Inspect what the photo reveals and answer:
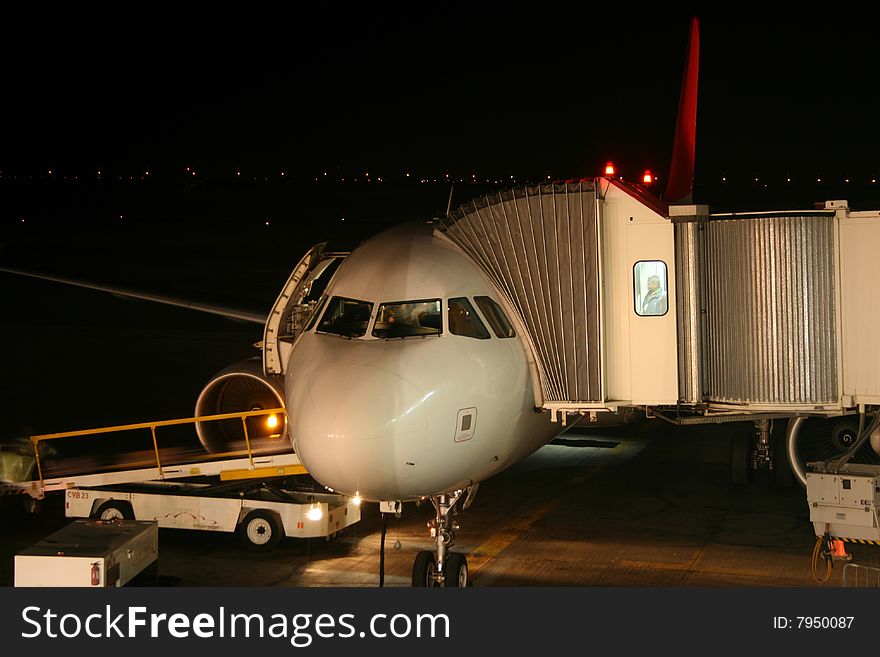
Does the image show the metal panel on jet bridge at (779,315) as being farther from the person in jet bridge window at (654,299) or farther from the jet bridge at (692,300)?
the person in jet bridge window at (654,299)

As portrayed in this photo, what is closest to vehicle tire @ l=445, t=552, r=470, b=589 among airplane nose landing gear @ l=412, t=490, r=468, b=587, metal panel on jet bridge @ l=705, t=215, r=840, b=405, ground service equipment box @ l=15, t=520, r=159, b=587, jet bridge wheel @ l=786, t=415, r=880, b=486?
airplane nose landing gear @ l=412, t=490, r=468, b=587

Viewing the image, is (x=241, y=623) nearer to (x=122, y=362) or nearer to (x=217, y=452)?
(x=217, y=452)

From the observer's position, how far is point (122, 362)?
3309 cm

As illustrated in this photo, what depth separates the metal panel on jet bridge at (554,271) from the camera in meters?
11.5

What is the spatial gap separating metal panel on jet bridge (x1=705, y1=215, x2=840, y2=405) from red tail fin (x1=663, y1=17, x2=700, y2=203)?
8964 mm

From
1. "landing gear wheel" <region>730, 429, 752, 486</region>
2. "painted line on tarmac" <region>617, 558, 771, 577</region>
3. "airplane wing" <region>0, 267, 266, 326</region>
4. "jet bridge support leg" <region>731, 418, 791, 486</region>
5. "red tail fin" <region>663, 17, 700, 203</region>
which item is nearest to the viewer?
"painted line on tarmac" <region>617, 558, 771, 577</region>

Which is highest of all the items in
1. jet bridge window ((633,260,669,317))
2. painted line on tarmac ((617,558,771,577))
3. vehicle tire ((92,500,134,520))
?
jet bridge window ((633,260,669,317))

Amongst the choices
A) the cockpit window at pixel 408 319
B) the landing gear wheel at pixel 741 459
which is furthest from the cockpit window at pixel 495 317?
the landing gear wheel at pixel 741 459

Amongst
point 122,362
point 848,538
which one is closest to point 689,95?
point 848,538

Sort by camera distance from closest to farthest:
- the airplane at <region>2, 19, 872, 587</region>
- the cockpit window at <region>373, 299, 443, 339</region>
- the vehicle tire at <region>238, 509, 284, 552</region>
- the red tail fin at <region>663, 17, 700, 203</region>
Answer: the airplane at <region>2, 19, 872, 587</region> → the cockpit window at <region>373, 299, 443, 339</region> → the vehicle tire at <region>238, 509, 284, 552</region> → the red tail fin at <region>663, 17, 700, 203</region>

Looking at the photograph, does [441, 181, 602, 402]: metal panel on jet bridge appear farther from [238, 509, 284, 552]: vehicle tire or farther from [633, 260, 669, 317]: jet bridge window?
[238, 509, 284, 552]: vehicle tire

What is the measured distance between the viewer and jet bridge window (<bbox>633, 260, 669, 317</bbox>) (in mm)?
11680

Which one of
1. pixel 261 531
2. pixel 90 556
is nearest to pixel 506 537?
pixel 261 531

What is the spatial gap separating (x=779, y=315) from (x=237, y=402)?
8.51m
